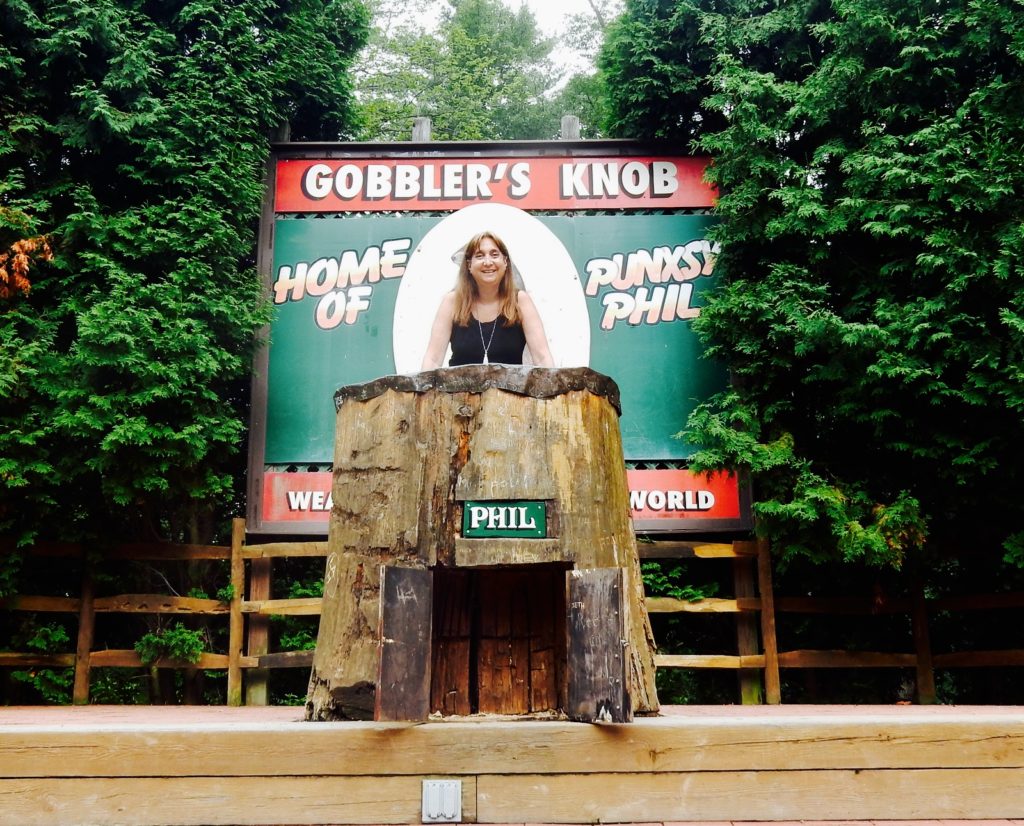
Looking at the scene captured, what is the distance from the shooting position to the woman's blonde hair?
215 inches

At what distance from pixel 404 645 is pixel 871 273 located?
6147mm

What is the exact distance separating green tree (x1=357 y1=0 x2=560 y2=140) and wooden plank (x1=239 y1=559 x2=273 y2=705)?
795cm

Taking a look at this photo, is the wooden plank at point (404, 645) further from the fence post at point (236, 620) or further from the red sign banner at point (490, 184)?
the red sign banner at point (490, 184)

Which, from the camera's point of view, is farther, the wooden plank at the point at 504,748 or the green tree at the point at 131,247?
the green tree at the point at 131,247

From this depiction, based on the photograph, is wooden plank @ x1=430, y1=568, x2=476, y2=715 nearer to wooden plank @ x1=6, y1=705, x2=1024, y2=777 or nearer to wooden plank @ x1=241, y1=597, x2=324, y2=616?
wooden plank @ x1=6, y1=705, x2=1024, y2=777

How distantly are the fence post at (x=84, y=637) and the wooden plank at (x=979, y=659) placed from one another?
7794 mm

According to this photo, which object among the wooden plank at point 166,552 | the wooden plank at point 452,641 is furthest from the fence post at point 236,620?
the wooden plank at point 452,641

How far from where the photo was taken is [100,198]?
8898 mm

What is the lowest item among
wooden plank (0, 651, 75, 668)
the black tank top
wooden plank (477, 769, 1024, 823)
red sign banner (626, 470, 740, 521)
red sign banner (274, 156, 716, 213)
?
wooden plank (477, 769, 1024, 823)

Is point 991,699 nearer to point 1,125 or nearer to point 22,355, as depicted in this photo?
point 22,355

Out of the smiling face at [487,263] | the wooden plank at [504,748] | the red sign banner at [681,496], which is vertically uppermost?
the smiling face at [487,263]

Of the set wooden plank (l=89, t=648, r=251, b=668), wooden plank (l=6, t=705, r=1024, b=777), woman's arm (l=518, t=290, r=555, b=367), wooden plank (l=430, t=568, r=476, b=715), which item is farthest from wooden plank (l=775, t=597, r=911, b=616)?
wooden plank (l=6, t=705, r=1024, b=777)

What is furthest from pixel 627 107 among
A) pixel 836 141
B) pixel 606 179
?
pixel 836 141

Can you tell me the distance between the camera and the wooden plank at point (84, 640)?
26.5 feet
